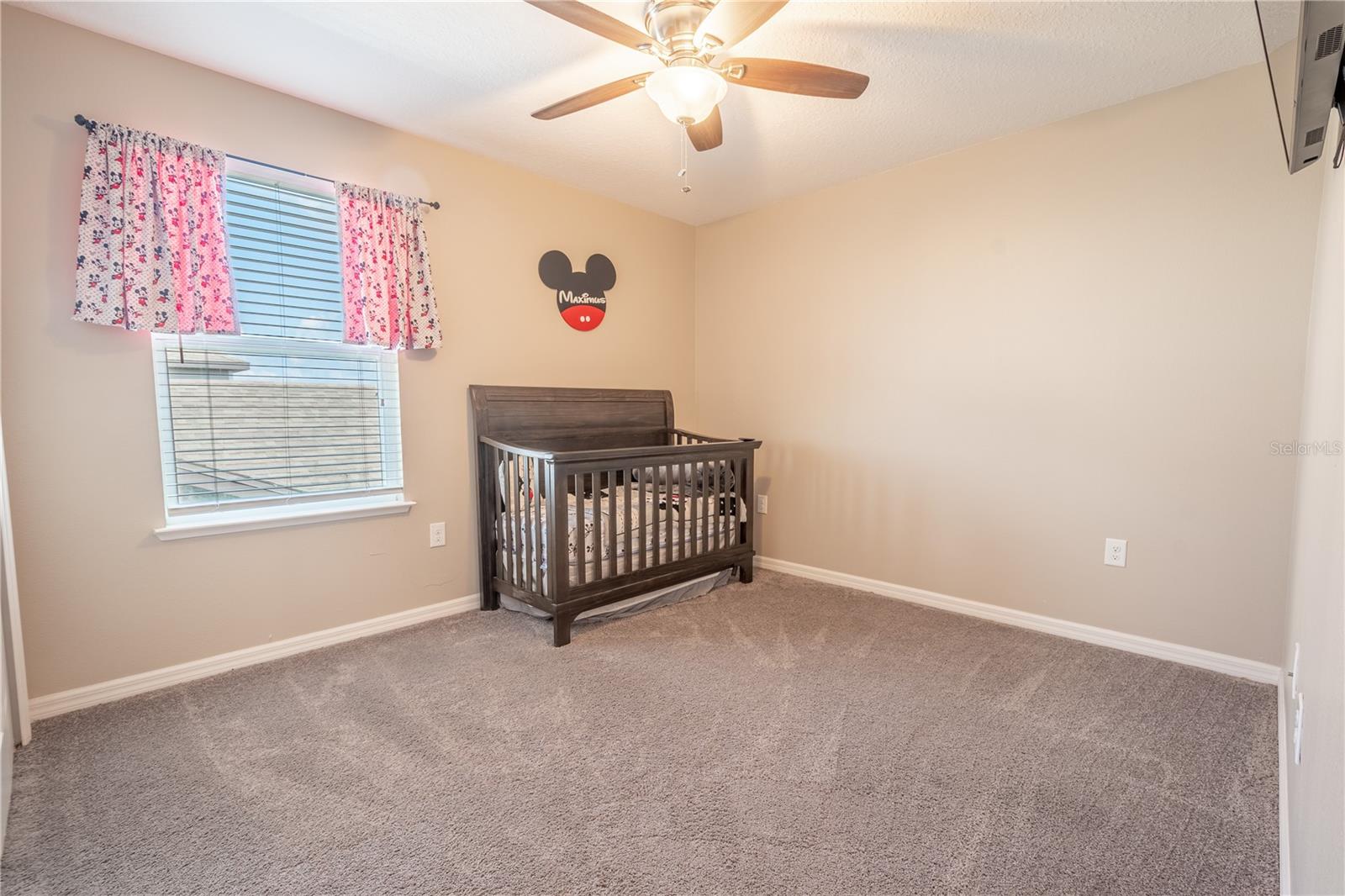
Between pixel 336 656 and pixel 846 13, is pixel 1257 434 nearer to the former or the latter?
pixel 846 13

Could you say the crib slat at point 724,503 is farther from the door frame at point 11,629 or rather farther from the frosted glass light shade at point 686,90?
A: the door frame at point 11,629

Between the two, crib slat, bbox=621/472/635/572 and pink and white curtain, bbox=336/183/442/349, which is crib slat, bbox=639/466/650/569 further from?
pink and white curtain, bbox=336/183/442/349

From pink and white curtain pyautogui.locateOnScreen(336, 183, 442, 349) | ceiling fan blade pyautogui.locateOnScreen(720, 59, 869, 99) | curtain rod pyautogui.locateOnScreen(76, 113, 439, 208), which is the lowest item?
pink and white curtain pyautogui.locateOnScreen(336, 183, 442, 349)

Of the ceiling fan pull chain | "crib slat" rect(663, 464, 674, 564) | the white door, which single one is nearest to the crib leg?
"crib slat" rect(663, 464, 674, 564)

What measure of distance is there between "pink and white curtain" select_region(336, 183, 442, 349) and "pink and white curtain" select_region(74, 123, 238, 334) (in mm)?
423

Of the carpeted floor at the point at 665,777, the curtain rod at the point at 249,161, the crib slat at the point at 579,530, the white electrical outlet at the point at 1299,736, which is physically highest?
the curtain rod at the point at 249,161

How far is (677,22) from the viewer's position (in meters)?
1.58

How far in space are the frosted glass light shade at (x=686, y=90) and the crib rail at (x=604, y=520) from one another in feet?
4.25

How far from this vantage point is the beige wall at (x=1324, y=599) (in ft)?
2.53

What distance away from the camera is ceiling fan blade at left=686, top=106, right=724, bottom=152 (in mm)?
1945

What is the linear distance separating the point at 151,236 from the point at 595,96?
1.57 metres

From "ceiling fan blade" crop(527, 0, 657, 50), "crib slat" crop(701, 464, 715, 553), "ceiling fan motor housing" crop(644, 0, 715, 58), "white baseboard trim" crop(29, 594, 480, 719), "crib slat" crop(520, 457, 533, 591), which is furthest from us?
"crib slat" crop(701, 464, 715, 553)

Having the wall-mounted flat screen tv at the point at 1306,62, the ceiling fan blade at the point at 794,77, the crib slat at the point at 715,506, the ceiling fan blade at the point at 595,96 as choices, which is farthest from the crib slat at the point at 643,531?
the wall-mounted flat screen tv at the point at 1306,62

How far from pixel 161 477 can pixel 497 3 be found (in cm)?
196
